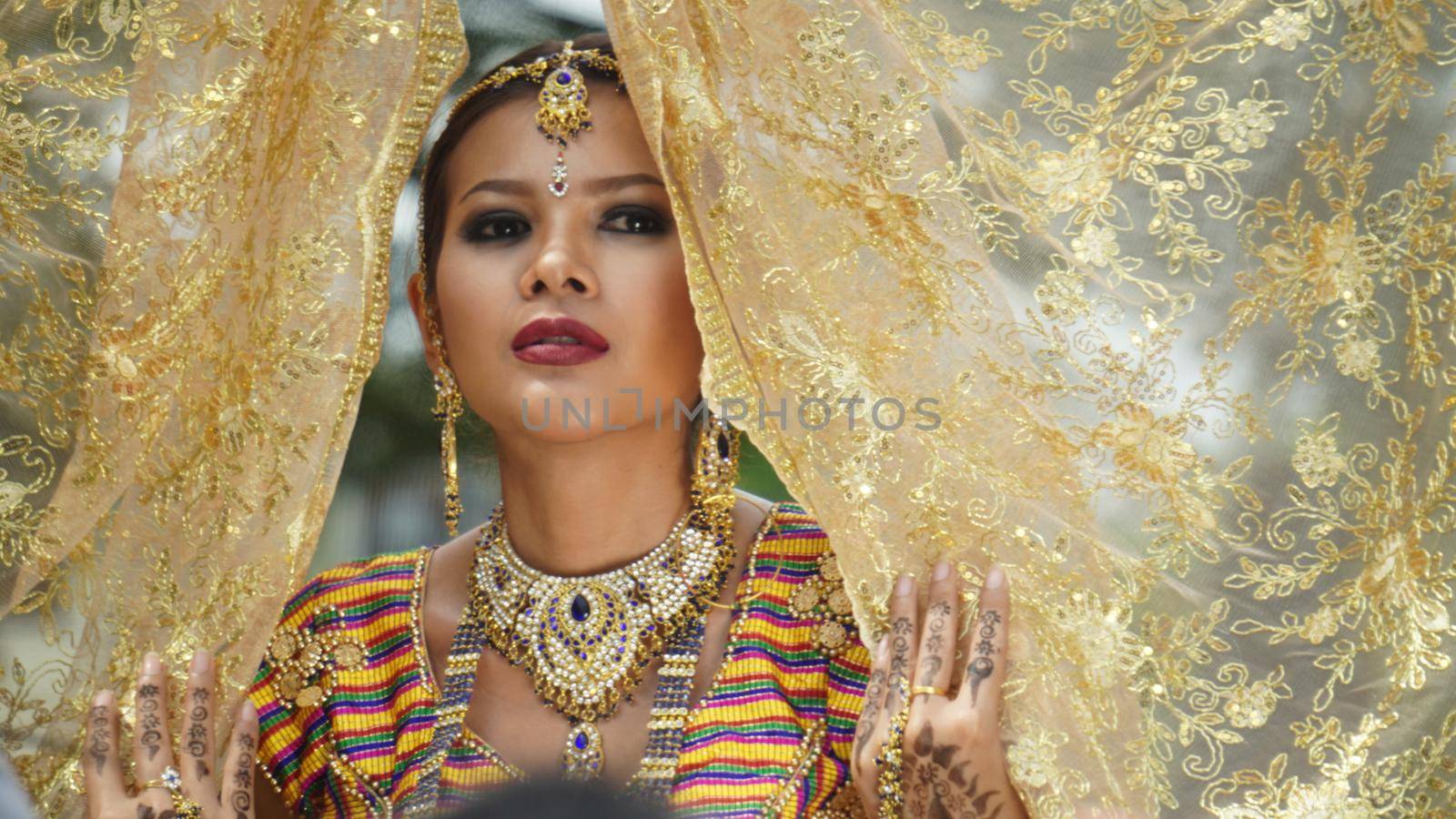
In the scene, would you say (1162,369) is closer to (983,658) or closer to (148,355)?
(983,658)

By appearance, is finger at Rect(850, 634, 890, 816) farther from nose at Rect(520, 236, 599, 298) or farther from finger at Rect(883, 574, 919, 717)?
nose at Rect(520, 236, 599, 298)

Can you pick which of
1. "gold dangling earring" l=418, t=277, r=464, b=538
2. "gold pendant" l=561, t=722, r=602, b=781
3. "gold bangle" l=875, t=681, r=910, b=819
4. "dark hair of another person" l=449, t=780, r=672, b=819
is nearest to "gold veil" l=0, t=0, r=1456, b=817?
"gold bangle" l=875, t=681, r=910, b=819

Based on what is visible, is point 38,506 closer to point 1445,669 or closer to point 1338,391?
point 1338,391

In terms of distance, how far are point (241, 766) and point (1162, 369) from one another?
49.8 inches

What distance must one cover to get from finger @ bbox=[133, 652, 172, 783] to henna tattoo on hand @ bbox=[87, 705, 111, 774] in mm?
34

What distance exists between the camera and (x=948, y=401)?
71.4 inches

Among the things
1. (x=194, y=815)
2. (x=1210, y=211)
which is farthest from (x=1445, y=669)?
(x=194, y=815)

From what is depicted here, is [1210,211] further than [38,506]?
No

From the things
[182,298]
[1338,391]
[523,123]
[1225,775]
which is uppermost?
[523,123]

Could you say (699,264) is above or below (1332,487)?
above

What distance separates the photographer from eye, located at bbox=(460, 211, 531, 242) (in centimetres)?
212

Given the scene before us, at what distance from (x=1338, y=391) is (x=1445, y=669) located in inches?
13.3

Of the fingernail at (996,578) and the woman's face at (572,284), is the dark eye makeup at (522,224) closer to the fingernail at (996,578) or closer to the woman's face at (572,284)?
the woman's face at (572,284)

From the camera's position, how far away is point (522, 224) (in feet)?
6.97
